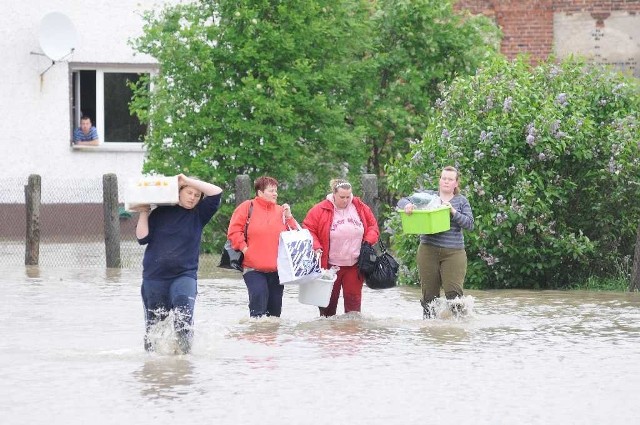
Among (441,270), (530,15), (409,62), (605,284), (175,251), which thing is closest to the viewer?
(175,251)

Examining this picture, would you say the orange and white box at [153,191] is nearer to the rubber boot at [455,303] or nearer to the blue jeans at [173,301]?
the blue jeans at [173,301]

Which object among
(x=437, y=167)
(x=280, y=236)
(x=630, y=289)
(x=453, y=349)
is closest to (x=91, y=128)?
(x=437, y=167)

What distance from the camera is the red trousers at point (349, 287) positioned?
15.2 metres

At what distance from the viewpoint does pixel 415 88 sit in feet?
84.7

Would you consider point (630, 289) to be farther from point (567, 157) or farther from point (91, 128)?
point (91, 128)

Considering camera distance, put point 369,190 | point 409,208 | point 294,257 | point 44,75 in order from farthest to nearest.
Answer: point 44,75 < point 369,190 < point 409,208 < point 294,257

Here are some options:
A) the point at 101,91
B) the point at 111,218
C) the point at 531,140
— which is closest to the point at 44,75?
the point at 101,91

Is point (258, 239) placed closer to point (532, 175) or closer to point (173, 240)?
point (173, 240)

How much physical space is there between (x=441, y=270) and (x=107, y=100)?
53.7 feet

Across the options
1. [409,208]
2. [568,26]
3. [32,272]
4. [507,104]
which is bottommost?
[32,272]

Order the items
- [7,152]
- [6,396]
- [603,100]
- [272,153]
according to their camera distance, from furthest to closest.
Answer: [7,152] → [272,153] → [603,100] → [6,396]

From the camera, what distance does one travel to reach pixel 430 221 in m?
14.4

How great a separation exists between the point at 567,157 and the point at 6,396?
10771 mm

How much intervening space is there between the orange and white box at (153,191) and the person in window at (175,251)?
153mm
